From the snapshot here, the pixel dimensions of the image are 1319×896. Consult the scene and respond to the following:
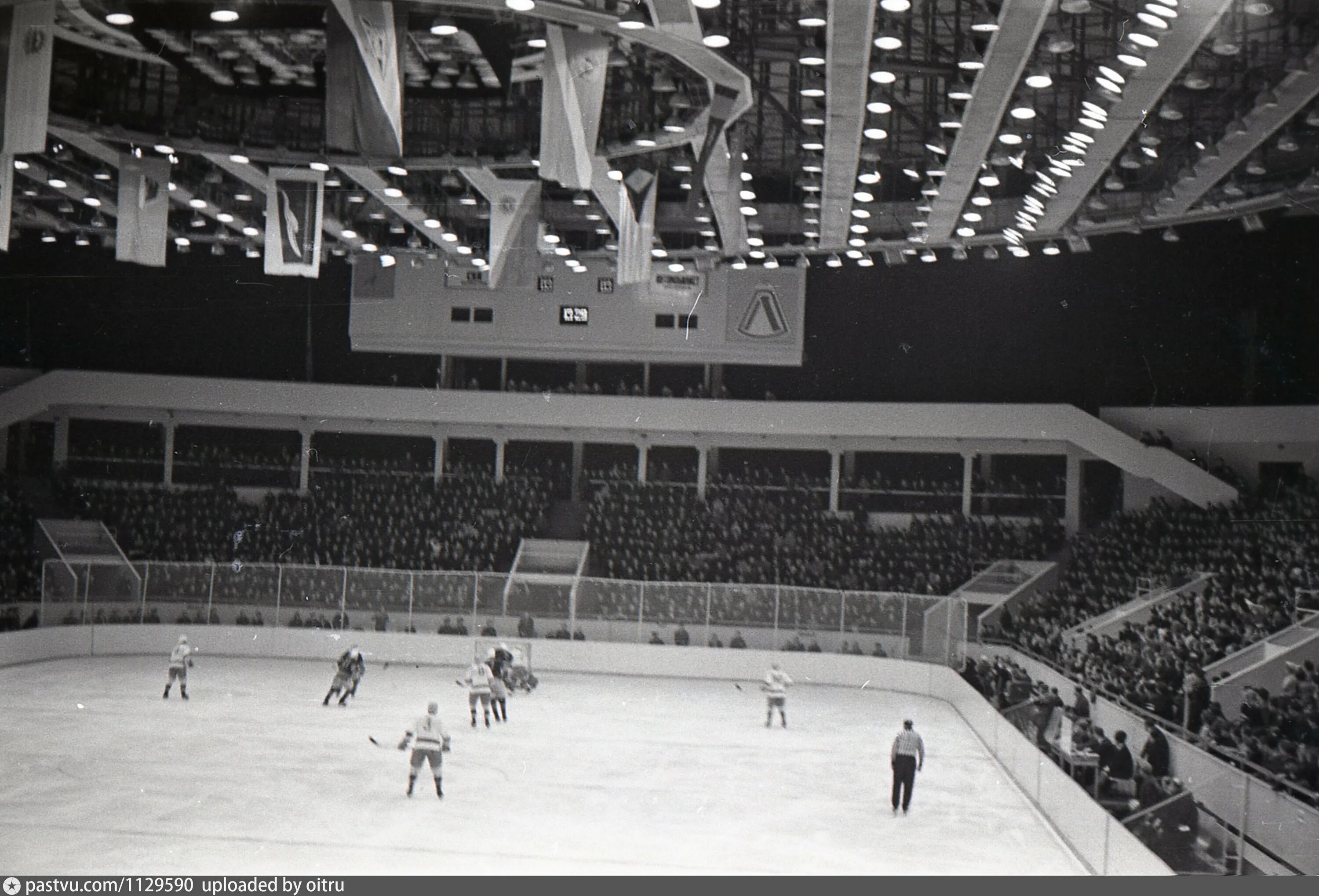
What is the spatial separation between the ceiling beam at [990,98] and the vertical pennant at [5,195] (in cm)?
1216

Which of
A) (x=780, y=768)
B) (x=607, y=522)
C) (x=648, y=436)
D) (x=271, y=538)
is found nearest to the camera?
(x=780, y=768)

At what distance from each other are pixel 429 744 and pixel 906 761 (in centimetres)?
593

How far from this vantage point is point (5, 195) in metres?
16.3

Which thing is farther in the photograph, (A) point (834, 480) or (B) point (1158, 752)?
(A) point (834, 480)

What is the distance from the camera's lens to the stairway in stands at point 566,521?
4153cm

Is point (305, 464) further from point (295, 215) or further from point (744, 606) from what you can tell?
point (295, 215)

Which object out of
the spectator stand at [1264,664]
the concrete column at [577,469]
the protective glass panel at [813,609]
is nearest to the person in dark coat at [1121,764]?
the spectator stand at [1264,664]

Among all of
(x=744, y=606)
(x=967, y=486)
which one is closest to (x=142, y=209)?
(x=744, y=606)

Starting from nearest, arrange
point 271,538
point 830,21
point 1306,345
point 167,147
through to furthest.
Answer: point 830,21 < point 167,147 < point 1306,345 < point 271,538

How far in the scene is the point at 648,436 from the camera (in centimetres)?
4328

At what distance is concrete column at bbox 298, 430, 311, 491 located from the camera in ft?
140

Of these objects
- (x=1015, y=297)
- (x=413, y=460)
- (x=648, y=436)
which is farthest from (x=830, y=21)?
(x=413, y=460)
